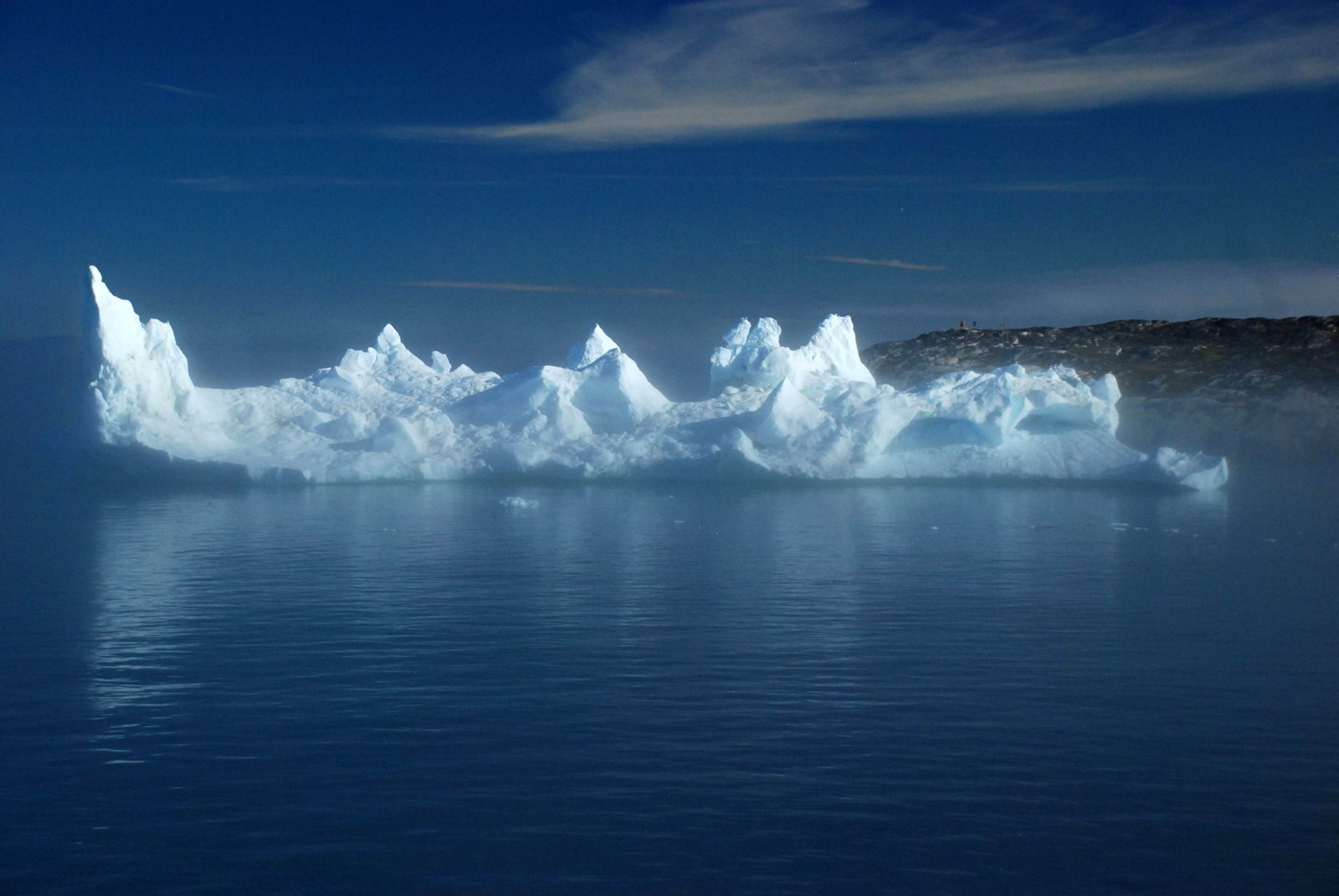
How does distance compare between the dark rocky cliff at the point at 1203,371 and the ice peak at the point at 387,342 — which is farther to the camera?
the dark rocky cliff at the point at 1203,371

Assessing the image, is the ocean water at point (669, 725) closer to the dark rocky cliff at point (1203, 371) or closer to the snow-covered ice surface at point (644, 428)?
the snow-covered ice surface at point (644, 428)

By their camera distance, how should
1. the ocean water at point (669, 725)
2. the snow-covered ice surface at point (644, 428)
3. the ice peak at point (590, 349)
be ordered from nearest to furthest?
the ocean water at point (669, 725) < the snow-covered ice surface at point (644, 428) < the ice peak at point (590, 349)

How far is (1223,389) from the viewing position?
293ft

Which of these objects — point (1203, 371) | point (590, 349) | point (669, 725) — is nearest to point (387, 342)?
point (590, 349)

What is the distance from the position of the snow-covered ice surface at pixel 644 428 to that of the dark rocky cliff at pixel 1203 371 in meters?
42.5

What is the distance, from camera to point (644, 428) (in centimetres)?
4650

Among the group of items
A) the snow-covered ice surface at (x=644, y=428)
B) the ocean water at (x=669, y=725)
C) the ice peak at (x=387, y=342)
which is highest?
the ice peak at (x=387, y=342)

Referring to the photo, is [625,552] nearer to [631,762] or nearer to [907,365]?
[631,762]

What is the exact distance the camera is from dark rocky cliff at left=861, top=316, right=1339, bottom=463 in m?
87.8

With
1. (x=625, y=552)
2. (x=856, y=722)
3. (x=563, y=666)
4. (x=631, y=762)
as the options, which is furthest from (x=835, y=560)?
(x=631, y=762)

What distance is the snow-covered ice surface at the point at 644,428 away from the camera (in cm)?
4353

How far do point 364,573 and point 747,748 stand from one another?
13402 millimetres

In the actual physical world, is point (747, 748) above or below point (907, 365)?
below

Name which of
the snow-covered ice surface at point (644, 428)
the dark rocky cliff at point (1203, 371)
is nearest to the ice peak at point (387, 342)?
the snow-covered ice surface at point (644, 428)
